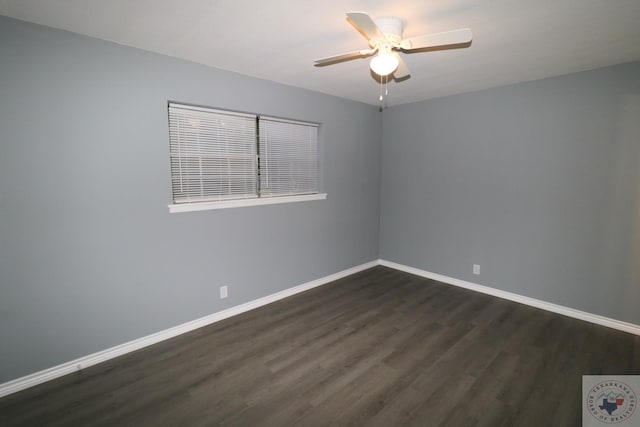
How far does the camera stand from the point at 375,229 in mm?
4703

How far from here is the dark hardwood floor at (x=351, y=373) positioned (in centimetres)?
186

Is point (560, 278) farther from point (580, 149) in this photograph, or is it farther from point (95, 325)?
point (95, 325)

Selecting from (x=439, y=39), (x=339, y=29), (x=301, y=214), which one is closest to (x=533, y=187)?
(x=439, y=39)

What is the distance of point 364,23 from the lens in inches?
59.3

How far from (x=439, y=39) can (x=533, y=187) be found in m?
2.40

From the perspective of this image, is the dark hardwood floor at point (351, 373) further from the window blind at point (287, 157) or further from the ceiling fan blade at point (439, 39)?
the ceiling fan blade at point (439, 39)

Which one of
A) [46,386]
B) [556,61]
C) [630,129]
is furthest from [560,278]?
[46,386]

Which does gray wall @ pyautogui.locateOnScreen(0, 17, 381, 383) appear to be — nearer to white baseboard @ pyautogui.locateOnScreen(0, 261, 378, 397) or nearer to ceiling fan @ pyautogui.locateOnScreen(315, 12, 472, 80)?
white baseboard @ pyautogui.locateOnScreen(0, 261, 378, 397)

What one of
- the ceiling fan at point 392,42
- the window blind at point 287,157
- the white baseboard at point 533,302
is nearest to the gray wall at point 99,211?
the window blind at point 287,157

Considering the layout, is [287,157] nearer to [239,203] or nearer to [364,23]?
[239,203]

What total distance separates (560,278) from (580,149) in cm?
134

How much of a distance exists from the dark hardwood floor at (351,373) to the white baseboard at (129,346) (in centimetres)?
6

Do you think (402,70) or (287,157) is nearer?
(402,70)

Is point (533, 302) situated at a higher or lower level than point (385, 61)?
lower
